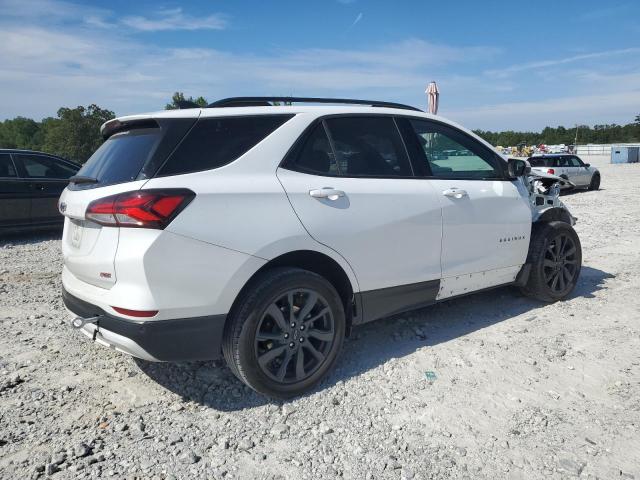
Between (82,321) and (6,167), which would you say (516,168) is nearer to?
(82,321)

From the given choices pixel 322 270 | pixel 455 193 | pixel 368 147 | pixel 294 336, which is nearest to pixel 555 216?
pixel 455 193

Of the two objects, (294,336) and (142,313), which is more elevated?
(142,313)

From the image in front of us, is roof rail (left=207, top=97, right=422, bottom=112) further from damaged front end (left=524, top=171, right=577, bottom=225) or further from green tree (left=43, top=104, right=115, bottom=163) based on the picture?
green tree (left=43, top=104, right=115, bottom=163)

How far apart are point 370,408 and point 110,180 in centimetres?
204

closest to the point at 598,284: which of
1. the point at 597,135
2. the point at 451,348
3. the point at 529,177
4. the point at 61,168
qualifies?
Answer: the point at 529,177

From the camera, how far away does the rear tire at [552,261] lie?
459 centimetres

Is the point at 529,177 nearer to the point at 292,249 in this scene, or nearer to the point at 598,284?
the point at 598,284

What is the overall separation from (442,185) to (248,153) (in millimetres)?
Answer: 1638

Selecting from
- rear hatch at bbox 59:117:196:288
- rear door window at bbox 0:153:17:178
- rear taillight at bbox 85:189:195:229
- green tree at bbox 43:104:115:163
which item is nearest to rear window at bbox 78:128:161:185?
rear hatch at bbox 59:117:196:288

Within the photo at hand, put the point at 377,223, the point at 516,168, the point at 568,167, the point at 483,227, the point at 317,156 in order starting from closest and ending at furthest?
the point at 317,156, the point at 377,223, the point at 483,227, the point at 516,168, the point at 568,167

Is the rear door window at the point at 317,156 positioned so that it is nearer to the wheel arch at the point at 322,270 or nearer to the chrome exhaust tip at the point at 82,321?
the wheel arch at the point at 322,270

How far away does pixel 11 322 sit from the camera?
14.5 ft

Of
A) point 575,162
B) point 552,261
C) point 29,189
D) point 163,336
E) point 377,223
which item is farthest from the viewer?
point 575,162

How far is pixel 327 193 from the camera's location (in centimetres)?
307
